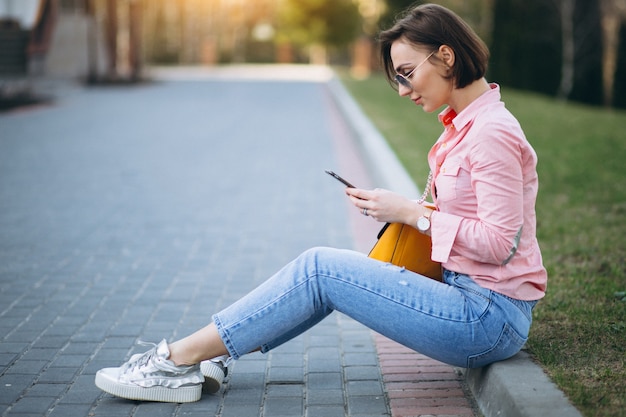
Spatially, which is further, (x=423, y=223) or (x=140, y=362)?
(x=140, y=362)

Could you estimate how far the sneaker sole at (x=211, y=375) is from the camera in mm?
3184

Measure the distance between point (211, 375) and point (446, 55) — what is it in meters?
1.53

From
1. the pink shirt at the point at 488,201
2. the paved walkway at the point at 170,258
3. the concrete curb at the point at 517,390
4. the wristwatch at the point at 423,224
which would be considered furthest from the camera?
the paved walkway at the point at 170,258

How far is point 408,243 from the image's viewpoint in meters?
3.10

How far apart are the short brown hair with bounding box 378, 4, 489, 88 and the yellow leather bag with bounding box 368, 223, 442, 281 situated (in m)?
0.60

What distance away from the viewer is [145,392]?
3.14m

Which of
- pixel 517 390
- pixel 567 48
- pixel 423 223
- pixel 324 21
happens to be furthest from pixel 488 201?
pixel 324 21

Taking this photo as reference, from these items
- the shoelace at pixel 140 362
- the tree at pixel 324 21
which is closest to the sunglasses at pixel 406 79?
the shoelace at pixel 140 362

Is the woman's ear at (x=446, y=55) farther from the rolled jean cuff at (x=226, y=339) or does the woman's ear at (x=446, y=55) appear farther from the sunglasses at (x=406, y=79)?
the rolled jean cuff at (x=226, y=339)

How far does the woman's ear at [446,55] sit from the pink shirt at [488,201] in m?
0.18

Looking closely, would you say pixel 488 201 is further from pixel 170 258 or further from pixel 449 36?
pixel 170 258

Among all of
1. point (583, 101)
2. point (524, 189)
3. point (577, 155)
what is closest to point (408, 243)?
point (524, 189)

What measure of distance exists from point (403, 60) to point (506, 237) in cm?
75

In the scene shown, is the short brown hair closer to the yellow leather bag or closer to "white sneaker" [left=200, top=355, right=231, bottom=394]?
the yellow leather bag
